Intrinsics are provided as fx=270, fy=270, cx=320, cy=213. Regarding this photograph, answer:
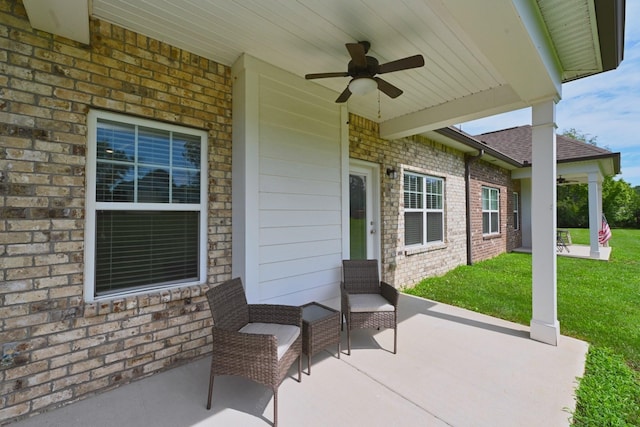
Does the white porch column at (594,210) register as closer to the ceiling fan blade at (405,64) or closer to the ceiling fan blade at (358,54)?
the ceiling fan blade at (405,64)

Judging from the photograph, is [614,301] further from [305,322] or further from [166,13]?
[166,13]

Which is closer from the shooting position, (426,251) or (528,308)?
(528,308)

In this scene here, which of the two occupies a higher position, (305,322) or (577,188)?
(577,188)

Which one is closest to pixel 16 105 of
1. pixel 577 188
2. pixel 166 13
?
pixel 166 13

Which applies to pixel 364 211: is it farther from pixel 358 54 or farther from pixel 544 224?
pixel 358 54

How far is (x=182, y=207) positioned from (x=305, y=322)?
1.70m

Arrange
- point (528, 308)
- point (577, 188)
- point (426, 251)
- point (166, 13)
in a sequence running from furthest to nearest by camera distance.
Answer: point (577, 188), point (426, 251), point (528, 308), point (166, 13)

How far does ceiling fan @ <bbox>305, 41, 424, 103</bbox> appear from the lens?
2.30 m

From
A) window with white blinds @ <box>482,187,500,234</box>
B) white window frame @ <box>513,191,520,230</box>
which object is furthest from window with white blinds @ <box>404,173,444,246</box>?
white window frame @ <box>513,191,520,230</box>

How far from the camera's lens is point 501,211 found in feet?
30.8

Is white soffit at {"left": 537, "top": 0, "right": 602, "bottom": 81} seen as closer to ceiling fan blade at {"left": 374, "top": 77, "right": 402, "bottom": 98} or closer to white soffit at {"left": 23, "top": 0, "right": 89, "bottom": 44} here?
ceiling fan blade at {"left": 374, "top": 77, "right": 402, "bottom": 98}

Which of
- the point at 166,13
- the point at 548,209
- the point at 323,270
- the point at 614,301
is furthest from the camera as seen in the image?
the point at 614,301

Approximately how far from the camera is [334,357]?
2793 millimetres

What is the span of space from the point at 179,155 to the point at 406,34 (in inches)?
99.4
